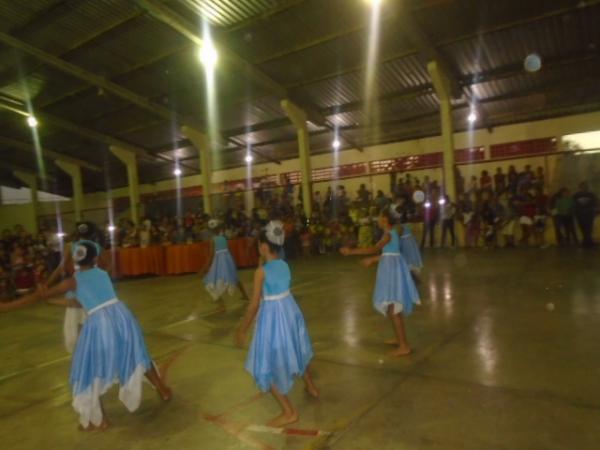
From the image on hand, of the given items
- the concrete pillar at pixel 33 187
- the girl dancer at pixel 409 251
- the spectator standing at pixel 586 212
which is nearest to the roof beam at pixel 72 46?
the girl dancer at pixel 409 251

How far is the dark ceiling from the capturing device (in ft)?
36.9

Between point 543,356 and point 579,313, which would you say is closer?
point 543,356

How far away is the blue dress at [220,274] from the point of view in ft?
25.5

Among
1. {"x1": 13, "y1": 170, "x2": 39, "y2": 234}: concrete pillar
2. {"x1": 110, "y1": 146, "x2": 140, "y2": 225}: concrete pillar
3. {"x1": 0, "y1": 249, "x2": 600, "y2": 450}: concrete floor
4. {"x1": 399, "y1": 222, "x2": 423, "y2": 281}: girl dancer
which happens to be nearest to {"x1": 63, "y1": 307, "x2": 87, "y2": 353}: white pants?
{"x1": 0, "y1": 249, "x2": 600, "y2": 450}: concrete floor

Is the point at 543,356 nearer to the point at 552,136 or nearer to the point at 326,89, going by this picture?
the point at 326,89

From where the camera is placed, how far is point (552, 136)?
1614cm

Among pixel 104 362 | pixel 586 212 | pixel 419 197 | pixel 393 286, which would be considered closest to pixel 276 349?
pixel 104 362

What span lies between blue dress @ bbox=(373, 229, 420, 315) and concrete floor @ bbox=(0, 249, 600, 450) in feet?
1.79

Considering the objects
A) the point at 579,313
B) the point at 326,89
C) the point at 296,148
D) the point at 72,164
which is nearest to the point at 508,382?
the point at 579,313

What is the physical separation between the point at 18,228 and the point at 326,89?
518 inches

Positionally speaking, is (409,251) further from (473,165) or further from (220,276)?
(473,165)

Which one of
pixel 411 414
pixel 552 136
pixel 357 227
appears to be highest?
pixel 552 136

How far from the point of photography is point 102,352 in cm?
353

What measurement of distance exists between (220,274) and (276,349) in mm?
4598
